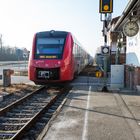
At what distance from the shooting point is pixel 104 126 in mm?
8633

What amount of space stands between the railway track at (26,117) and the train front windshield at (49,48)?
3390 mm

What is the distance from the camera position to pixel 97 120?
A: 9.41m

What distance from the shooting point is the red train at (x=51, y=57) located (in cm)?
1791

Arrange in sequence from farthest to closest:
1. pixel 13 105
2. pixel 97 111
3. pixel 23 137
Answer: pixel 13 105
pixel 97 111
pixel 23 137

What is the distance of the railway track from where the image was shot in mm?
8363

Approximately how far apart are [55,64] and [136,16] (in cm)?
485

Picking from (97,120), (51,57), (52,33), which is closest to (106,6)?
(51,57)

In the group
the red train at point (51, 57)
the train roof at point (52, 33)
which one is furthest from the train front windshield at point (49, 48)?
the train roof at point (52, 33)

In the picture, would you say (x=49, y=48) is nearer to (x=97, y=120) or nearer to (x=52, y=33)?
(x=52, y=33)

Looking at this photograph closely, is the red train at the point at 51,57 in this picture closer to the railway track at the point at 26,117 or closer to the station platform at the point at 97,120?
the railway track at the point at 26,117

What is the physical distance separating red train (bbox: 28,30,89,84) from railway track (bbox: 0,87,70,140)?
2668 millimetres

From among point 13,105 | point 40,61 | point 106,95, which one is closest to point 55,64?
point 40,61

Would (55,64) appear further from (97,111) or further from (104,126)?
(104,126)

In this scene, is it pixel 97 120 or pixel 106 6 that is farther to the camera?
pixel 106 6
